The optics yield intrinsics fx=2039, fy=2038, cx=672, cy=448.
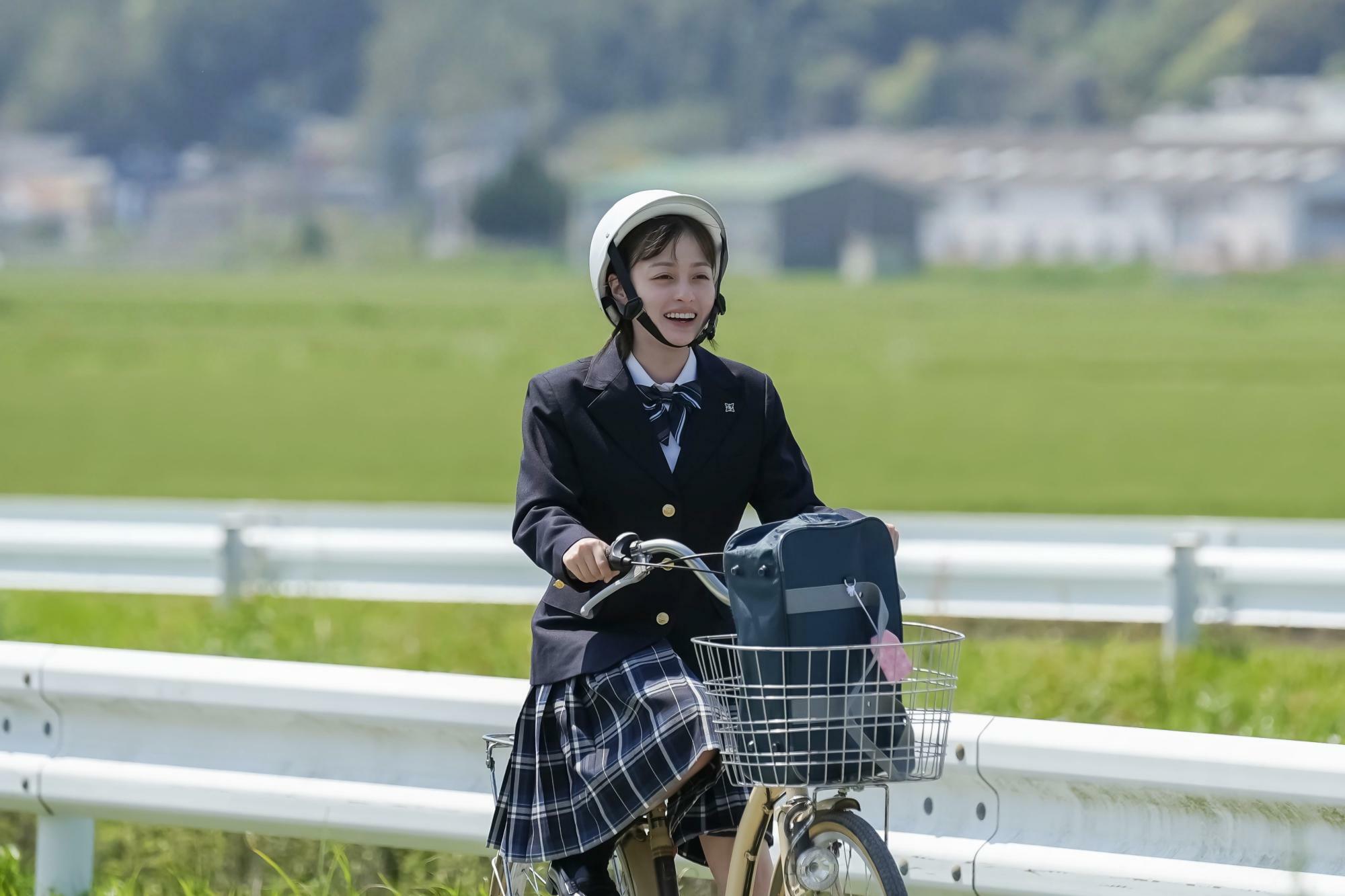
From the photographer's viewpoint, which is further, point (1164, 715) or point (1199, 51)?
point (1199, 51)

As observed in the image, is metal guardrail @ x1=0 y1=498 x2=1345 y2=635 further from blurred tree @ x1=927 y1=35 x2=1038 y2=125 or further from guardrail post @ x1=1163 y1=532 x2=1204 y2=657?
blurred tree @ x1=927 y1=35 x2=1038 y2=125

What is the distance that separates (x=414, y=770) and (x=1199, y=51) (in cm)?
14284

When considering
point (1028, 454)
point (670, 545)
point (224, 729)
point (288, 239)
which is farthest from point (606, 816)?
point (288, 239)

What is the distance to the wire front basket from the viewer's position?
9.02 ft

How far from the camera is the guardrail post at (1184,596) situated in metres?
7.12

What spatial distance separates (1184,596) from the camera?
23.5ft

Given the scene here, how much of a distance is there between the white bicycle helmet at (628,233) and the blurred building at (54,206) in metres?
120

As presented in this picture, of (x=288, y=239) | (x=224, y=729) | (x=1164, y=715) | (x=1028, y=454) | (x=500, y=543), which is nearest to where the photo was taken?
(x=224, y=729)

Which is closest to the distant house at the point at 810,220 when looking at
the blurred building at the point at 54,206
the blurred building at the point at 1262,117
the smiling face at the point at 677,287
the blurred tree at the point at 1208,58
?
the blurred building at the point at 1262,117

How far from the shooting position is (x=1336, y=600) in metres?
7.29

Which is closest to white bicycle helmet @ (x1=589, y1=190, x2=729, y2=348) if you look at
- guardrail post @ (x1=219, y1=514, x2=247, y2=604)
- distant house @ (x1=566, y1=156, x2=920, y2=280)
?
guardrail post @ (x1=219, y1=514, x2=247, y2=604)

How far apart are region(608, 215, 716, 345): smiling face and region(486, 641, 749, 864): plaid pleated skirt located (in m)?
0.50

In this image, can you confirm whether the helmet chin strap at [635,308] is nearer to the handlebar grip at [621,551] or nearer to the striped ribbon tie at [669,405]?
the striped ribbon tie at [669,405]

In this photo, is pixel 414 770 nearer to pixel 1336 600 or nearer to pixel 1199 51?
pixel 1336 600
